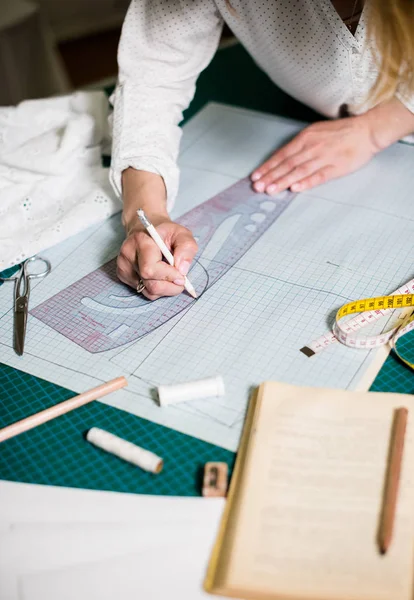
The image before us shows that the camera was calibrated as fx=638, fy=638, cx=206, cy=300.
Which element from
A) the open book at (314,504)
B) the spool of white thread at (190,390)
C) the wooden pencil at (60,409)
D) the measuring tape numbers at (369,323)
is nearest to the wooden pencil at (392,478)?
the open book at (314,504)

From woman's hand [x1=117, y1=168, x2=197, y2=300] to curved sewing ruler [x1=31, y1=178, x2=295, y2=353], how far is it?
0.10ft

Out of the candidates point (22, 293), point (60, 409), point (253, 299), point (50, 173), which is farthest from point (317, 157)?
point (60, 409)

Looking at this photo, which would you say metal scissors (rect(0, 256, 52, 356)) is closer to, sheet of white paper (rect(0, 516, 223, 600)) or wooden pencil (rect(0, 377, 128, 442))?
wooden pencil (rect(0, 377, 128, 442))

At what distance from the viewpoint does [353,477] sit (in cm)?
74

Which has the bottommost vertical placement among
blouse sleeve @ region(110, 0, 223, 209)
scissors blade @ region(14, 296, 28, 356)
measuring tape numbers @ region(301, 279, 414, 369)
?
scissors blade @ region(14, 296, 28, 356)

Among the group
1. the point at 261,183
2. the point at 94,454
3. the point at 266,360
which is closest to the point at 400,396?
the point at 266,360

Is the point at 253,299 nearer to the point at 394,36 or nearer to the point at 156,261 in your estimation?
the point at 156,261

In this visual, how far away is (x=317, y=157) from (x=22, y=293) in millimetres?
651

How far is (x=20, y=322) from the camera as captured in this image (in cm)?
100

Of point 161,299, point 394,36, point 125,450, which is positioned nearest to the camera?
point 125,450

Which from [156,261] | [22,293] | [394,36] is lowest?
[22,293]

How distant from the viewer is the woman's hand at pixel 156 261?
1.00m

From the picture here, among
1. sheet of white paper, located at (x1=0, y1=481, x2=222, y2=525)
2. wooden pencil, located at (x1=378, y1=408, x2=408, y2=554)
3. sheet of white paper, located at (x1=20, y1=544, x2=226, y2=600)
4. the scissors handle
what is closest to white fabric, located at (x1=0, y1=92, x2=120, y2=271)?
the scissors handle

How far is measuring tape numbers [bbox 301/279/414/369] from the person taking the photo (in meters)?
0.92
